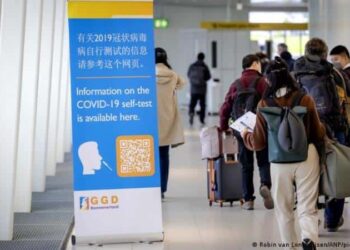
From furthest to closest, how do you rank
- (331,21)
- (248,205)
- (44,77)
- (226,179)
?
(331,21) < (44,77) < (226,179) < (248,205)

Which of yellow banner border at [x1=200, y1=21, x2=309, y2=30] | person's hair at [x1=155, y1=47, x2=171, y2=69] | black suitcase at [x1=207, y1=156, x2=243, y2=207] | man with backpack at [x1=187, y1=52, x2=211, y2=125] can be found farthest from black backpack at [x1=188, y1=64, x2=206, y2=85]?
black suitcase at [x1=207, y1=156, x2=243, y2=207]

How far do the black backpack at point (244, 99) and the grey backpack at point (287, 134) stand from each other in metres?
2.34

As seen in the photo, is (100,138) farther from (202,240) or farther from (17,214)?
(17,214)

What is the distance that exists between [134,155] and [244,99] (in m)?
1.69


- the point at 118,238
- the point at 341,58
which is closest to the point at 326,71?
the point at 341,58

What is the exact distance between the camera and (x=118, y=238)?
6.65 metres

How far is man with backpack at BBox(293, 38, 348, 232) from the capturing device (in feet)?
22.1

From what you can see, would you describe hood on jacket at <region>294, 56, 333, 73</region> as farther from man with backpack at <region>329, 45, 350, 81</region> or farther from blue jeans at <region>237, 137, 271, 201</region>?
blue jeans at <region>237, 137, 271, 201</region>

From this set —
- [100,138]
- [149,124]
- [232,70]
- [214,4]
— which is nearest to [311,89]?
[149,124]

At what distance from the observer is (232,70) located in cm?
2819

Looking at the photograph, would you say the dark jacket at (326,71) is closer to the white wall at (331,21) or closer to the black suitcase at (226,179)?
the black suitcase at (226,179)

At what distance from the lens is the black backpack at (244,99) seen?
25.5 ft

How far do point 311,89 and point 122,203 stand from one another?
1.84 metres

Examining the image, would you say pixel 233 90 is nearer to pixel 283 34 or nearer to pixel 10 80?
pixel 10 80
